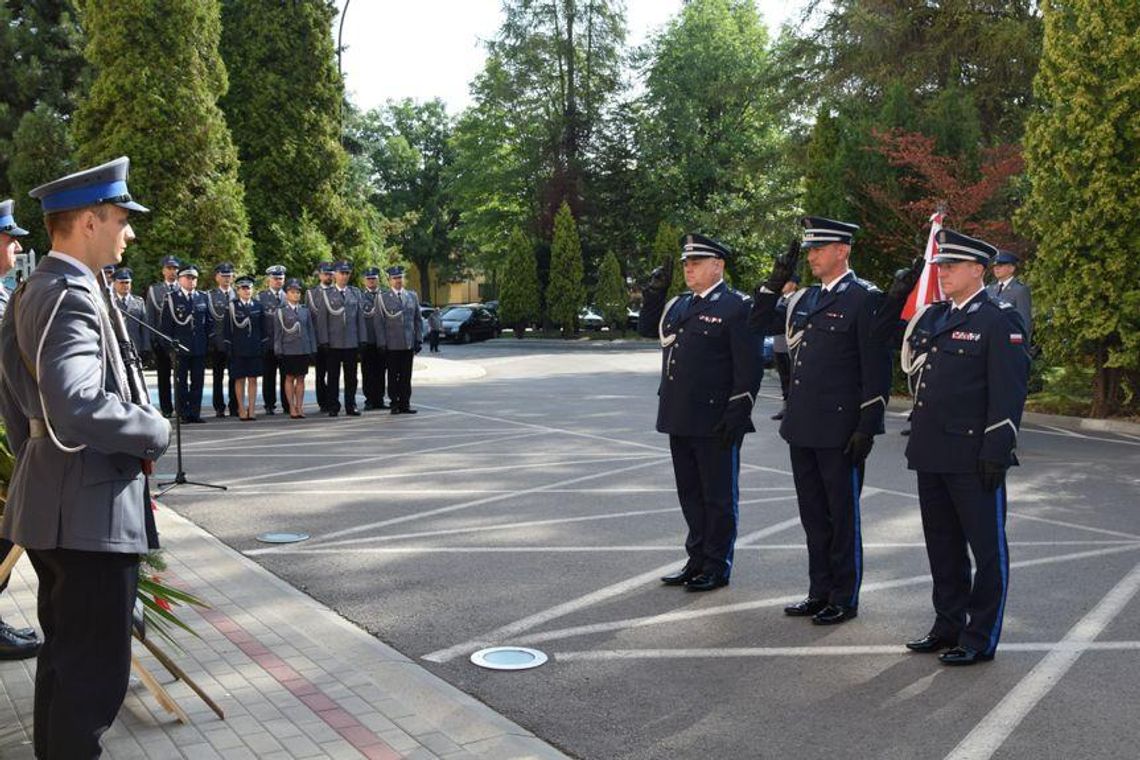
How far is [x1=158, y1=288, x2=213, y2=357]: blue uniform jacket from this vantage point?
16.5 m

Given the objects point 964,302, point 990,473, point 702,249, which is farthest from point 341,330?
point 990,473

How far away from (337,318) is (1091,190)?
11.0 metres

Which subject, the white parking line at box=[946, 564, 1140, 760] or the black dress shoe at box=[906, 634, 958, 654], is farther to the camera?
the black dress shoe at box=[906, 634, 958, 654]

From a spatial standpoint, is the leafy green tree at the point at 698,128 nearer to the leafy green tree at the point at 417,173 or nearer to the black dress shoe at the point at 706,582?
the leafy green tree at the point at 417,173

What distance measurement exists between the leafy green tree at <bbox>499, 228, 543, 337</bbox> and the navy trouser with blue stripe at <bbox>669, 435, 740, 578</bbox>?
41.8m

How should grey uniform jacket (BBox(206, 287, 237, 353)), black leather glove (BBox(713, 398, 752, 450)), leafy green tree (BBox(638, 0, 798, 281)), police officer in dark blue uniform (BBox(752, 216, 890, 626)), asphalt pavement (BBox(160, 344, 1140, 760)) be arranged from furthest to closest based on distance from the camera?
leafy green tree (BBox(638, 0, 798, 281))
grey uniform jacket (BBox(206, 287, 237, 353))
black leather glove (BBox(713, 398, 752, 450))
police officer in dark blue uniform (BBox(752, 216, 890, 626))
asphalt pavement (BBox(160, 344, 1140, 760))

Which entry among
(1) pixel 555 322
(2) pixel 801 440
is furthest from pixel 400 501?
(1) pixel 555 322

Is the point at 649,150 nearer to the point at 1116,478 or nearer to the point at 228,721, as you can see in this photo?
the point at 1116,478

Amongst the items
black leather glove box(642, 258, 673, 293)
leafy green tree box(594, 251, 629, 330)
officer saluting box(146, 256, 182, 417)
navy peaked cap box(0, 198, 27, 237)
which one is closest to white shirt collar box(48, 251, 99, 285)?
navy peaked cap box(0, 198, 27, 237)

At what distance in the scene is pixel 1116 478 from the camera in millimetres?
10883

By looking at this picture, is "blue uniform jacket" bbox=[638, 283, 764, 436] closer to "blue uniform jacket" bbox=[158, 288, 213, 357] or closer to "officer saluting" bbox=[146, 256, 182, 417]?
"blue uniform jacket" bbox=[158, 288, 213, 357]

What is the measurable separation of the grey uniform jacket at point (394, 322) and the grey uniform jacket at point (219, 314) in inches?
87.4

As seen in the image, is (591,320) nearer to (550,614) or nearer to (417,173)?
(417,173)

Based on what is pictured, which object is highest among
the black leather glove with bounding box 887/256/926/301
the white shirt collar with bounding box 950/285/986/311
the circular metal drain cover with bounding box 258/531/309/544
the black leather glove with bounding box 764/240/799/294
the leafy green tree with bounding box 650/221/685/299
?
the leafy green tree with bounding box 650/221/685/299
